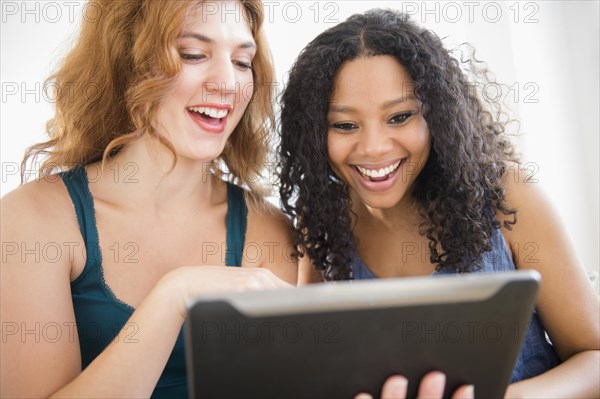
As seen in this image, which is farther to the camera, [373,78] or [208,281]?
[373,78]

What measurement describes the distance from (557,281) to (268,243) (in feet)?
2.31

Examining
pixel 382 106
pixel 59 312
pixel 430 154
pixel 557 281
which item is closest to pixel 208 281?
pixel 59 312

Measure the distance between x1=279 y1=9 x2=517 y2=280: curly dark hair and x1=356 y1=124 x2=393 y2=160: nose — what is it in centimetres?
11

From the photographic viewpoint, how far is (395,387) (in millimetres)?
768

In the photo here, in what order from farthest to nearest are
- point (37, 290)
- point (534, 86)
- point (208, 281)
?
1. point (534, 86)
2. point (37, 290)
3. point (208, 281)

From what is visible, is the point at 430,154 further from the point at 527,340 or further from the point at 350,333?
the point at 350,333

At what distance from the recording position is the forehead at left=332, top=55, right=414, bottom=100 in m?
1.42

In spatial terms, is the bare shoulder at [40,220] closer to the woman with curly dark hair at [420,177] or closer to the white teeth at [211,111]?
the white teeth at [211,111]

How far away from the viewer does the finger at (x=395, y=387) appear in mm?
768

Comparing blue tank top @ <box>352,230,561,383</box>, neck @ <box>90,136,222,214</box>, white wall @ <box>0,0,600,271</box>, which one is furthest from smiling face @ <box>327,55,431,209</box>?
white wall @ <box>0,0,600,271</box>

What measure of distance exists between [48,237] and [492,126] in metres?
1.15

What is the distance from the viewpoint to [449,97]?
1467 millimetres

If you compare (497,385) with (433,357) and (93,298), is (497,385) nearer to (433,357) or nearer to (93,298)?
(433,357)

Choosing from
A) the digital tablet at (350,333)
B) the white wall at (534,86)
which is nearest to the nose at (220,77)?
the digital tablet at (350,333)
